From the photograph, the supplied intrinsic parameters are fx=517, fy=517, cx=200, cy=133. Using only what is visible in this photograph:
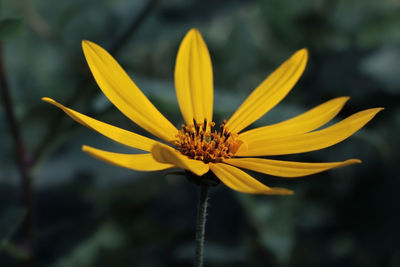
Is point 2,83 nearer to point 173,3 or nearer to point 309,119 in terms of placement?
point 309,119

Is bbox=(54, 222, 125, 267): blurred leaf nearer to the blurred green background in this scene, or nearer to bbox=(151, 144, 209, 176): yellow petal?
the blurred green background

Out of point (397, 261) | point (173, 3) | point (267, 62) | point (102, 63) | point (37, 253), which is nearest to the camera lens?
point (102, 63)

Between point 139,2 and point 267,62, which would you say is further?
point 267,62

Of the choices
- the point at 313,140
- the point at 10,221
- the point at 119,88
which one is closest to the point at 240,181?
the point at 313,140

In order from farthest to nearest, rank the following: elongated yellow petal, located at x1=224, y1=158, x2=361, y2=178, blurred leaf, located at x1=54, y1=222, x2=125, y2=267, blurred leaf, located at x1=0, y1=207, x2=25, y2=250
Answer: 1. blurred leaf, located at x1=54, y1=222, x2=125, y2=267
2. blurred leaf, located at x1=0, y1=207, x2=25, y2=250
3. elongated yellow petal, located at x1=224, y1=158, x2=361, y2=178

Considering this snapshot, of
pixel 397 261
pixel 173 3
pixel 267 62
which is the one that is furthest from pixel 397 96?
pixel 173 3

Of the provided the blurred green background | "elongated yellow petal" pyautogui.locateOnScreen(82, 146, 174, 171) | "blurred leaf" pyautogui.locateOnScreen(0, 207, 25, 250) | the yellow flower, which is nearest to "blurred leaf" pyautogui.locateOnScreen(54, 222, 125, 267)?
the blurred green background
